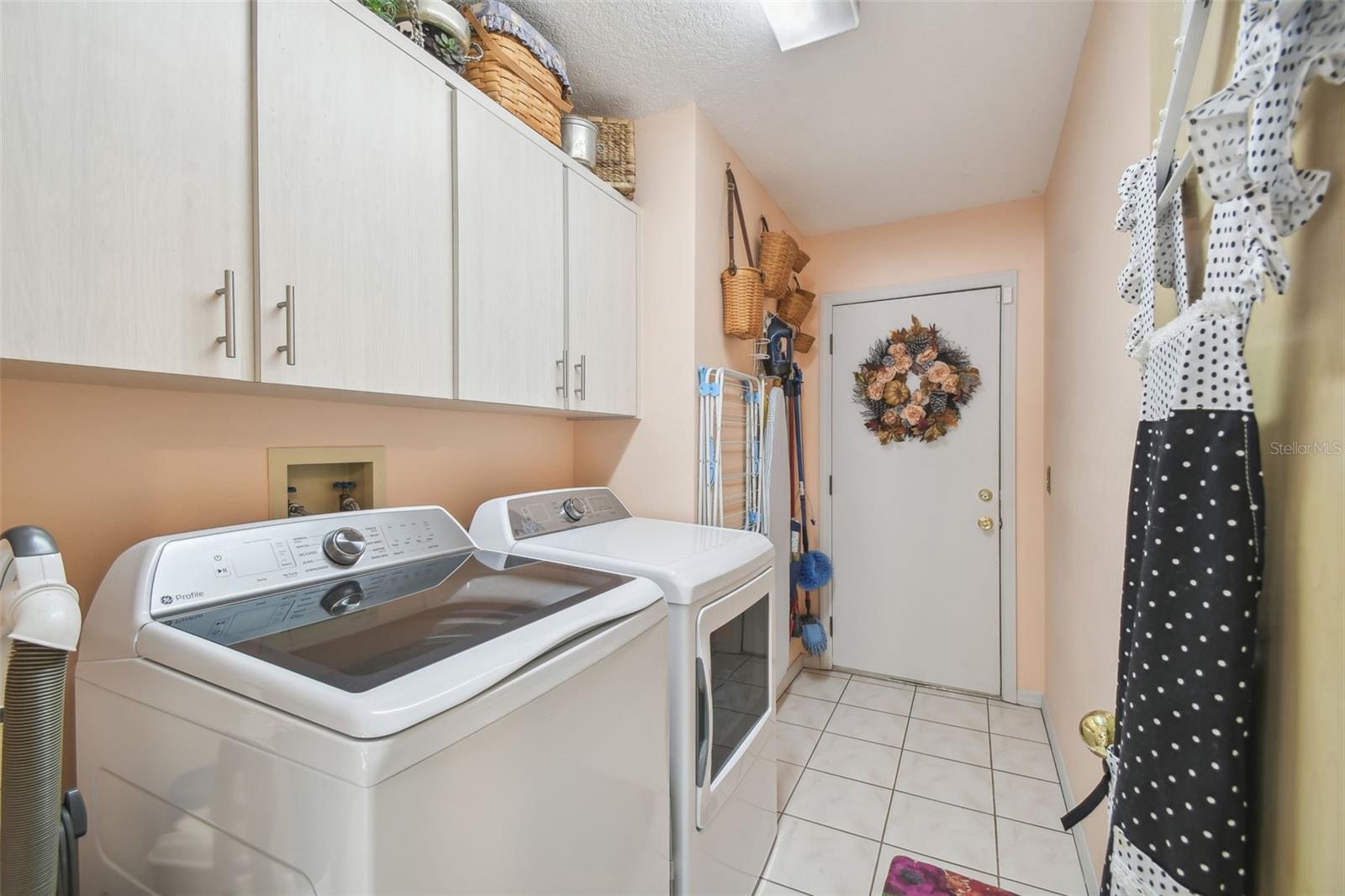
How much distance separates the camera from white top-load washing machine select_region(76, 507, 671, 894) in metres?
0.61

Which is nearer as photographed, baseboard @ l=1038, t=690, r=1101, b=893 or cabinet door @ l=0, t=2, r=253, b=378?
cabinet door @ l=0, t=2, r=253, b=378

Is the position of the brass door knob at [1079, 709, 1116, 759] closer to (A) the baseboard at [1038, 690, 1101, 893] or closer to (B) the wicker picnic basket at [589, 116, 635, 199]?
(A) the baseboard at [1038, 690, 1101, 893]

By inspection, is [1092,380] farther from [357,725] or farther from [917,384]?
[357,725]

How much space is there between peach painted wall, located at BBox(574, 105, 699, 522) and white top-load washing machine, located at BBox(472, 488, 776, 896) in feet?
0.78

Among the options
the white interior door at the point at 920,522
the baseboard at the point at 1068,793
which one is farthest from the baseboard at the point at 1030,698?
the white interior door at the point at 920,522

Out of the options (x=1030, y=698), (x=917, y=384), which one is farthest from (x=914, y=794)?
(x=917, y=384)

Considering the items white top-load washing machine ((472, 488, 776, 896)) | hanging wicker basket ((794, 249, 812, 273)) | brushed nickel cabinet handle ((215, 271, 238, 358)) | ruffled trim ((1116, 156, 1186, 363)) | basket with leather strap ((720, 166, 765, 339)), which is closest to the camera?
ruffled trim ((1116, 156, 1186, 363))

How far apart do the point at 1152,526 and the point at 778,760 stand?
2.19 m

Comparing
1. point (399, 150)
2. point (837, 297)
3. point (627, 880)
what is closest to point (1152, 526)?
point (627, 880)

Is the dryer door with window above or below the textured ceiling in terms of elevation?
below

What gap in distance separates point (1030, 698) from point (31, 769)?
351cm

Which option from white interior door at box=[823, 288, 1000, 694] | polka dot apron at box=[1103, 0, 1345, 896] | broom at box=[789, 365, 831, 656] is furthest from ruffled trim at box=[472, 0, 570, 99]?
white interior door at box=[823, 288, 1000, 694]

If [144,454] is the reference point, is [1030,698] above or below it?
below

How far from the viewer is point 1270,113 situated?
1.50ft
